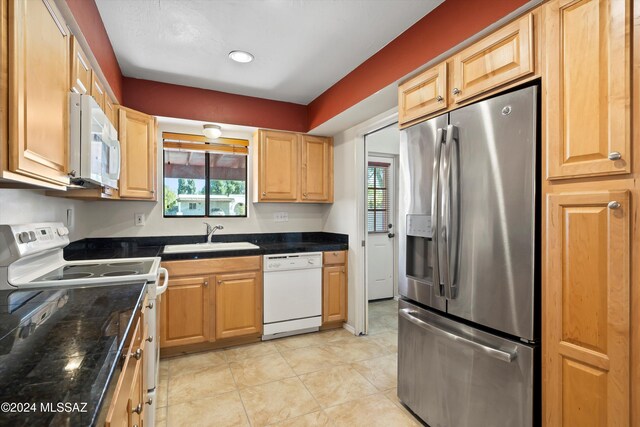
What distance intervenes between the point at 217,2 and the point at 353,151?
1867 millimetres

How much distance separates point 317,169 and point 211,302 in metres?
1.77

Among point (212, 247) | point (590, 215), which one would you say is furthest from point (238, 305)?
point (590, 215)

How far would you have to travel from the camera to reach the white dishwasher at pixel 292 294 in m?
3.09

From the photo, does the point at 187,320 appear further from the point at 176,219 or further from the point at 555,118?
the point at 555,118

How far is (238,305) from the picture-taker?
297 cm

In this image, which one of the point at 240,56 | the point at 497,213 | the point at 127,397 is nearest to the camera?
the point at 127,397

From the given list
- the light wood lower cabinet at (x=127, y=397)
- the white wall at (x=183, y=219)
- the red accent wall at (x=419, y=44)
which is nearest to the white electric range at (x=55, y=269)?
the light wood lower cabinet at (x=127, y=397)

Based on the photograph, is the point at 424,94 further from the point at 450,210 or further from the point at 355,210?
the point at 355,210

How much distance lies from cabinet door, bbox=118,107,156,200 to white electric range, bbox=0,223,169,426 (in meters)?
0.73

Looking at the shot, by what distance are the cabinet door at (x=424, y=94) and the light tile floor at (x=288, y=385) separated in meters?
1.87

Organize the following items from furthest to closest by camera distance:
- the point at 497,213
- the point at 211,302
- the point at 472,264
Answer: the point at 211,302, the point at 472,264, the point at 497,213

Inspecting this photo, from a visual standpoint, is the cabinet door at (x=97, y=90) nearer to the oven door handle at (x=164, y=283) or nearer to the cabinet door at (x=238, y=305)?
the oven door handle at (x=164, y=283)

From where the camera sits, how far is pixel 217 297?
2.89 meters

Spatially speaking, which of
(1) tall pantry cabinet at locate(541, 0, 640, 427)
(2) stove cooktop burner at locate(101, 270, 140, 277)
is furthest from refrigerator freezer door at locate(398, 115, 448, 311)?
(2) stove cooktop burner at locate(101, 270, 140, 277)
